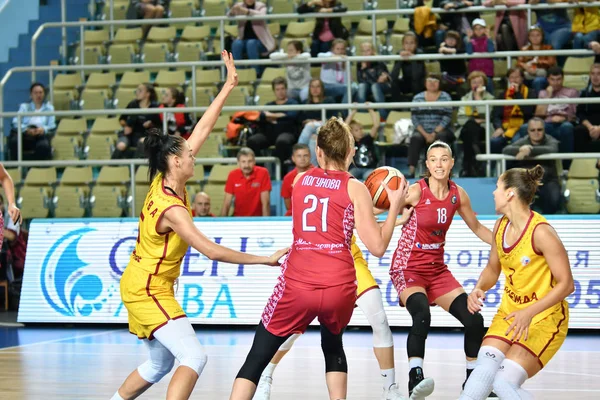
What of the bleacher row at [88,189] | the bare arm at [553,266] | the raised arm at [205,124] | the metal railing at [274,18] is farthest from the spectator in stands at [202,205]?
the bare arm at [553,266]

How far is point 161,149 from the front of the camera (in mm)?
5805

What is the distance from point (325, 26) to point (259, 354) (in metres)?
10.1

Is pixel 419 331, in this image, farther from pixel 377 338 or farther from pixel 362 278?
pixel 362 278

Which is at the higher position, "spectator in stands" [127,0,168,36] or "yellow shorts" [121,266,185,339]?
"spectator in stands" [127,0,168,36]

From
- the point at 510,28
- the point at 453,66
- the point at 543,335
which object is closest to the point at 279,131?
the point at 453,66

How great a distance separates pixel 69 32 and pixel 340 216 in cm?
1316

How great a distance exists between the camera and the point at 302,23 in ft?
50.9

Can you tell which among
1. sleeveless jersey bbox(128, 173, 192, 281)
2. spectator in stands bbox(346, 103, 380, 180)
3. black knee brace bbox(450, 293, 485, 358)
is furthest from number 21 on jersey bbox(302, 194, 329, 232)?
spectator in stands bbox(346, 103, 380, 180)

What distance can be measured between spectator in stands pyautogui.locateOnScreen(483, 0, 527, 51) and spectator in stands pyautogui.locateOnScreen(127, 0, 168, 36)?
5.47 m

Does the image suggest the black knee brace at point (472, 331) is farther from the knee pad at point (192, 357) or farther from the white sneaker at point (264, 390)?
the knee pad at point (192, 357)

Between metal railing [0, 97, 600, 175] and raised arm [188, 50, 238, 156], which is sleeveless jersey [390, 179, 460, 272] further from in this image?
metal railing [0, 97, 600, 175]

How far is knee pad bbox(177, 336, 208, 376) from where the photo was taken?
5492 millimetres

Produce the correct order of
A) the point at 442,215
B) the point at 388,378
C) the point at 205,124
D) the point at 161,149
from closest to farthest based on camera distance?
the point at 161,149, the point at 205,124, the point at 388,378, the point at 442,215

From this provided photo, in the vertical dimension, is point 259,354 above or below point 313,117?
below
